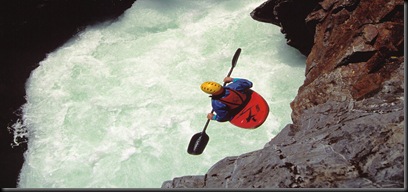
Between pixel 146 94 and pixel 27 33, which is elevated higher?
pixel 27 33

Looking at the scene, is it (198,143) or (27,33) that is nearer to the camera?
(198,143)

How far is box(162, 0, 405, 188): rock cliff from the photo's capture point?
12.0 ft

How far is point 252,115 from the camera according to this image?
676 centimetres

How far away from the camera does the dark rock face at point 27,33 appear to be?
7750mm

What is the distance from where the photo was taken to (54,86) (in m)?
8.08

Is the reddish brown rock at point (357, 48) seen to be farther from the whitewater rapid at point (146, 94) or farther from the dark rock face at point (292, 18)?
the whitewater rapid at point (146, 94)

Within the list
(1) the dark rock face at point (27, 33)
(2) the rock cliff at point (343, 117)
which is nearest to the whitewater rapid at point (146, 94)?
(1) the dark rock face at point (27, 33)

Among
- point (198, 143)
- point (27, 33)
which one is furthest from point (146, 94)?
point (27, 33)

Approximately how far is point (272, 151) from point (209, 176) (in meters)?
0.94

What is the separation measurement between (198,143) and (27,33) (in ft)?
18.9

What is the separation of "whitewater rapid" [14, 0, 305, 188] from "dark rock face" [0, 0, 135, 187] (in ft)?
0.93

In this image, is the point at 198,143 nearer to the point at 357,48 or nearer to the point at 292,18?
the point at 357,48

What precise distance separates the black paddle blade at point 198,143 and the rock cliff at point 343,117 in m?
1.34

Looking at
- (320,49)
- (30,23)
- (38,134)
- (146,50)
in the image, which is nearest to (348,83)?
(320,49)
